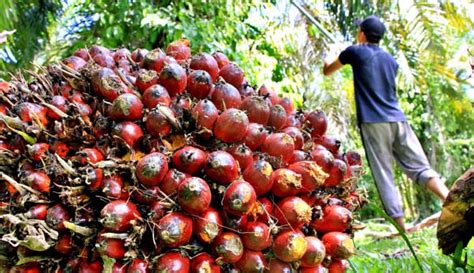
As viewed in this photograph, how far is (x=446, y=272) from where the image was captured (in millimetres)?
1287

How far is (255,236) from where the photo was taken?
41.2 inches

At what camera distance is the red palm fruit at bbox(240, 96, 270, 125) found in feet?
3.90

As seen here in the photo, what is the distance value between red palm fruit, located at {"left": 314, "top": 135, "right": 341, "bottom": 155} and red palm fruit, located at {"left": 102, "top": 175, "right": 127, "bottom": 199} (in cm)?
52

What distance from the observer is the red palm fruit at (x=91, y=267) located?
1032 mm

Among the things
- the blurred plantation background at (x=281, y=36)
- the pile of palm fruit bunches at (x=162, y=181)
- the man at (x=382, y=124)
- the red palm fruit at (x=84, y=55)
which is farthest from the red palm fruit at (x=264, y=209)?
the man at (x=382, y=124)

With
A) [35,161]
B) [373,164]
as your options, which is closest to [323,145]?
[35,161]

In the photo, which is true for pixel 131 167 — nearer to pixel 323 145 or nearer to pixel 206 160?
pixel 206 160

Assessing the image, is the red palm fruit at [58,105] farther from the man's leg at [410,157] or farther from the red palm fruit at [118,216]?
the man's leg at [410,157]

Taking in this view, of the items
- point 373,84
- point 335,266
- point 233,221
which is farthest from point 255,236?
point 373,84

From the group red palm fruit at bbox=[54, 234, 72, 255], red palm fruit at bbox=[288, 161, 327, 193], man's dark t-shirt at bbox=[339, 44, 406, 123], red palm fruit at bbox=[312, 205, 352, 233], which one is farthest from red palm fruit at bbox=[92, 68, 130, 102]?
man's dark t-shirt at bbox=[339, 44, 406, 123]

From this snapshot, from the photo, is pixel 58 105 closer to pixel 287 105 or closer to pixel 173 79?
pixel 173 79

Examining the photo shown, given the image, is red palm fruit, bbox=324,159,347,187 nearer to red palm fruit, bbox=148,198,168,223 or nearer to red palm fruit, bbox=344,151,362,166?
red palm fruit, bbox=344,151,362,166

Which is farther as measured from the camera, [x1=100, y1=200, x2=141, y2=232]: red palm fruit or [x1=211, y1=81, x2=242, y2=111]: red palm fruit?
[x1=211, y1=81, x2=242, y2=111]: red palm fruit

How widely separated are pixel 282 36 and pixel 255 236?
627cm
